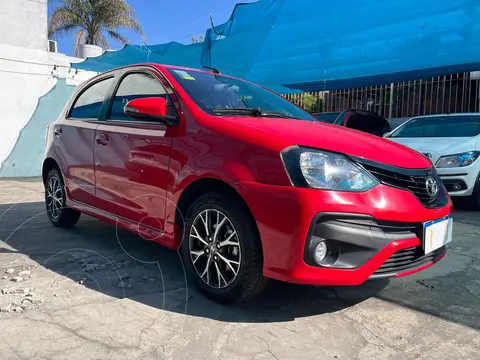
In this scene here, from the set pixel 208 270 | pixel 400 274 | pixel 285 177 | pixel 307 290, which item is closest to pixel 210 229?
pixel 208 270

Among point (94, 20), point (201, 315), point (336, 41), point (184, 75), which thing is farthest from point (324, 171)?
point (94, 20)

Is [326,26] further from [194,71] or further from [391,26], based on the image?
[194,71]

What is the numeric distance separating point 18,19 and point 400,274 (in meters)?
11.9

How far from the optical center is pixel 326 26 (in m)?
6.64

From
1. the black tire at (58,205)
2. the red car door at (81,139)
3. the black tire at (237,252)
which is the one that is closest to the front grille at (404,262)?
the black tire at (237,252)

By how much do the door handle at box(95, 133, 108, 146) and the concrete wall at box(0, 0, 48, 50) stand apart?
9063mm

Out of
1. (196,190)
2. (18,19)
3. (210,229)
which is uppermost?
(18,19)

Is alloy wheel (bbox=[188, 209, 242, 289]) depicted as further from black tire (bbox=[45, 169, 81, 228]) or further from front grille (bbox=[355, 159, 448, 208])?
black tire (bbox=[45, 169, 81, 228])

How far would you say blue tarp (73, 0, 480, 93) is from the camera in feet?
19.1

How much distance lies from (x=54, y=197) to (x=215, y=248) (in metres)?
2.75

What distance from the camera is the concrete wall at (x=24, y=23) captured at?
10664 mm

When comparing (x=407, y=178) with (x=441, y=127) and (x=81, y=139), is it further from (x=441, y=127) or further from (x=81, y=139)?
(x=441, y=127)

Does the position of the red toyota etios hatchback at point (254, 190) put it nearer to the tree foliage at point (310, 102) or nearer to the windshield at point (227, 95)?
the windshield at point (227, 95)

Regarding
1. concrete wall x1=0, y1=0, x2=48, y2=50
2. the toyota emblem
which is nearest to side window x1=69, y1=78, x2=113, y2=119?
the toyota emblem
